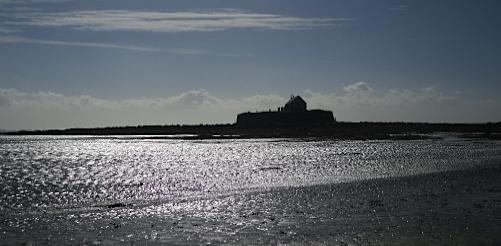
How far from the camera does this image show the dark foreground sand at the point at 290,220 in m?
11.9

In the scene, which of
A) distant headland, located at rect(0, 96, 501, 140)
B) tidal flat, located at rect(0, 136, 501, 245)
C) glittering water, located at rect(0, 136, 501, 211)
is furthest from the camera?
distant headland, located at rect(0, 96, 501, 140)

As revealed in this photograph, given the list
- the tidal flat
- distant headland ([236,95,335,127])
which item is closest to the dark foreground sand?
the tidal flat

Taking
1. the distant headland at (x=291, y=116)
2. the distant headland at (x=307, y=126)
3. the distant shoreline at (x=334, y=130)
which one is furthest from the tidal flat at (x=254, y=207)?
the distant headland at (x=291, y=116)

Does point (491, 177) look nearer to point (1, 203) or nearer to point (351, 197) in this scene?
point (351, 197)

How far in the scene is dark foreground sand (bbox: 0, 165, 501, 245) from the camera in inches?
468

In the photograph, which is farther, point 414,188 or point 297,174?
point 297,174

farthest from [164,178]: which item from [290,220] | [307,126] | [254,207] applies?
[307,126]

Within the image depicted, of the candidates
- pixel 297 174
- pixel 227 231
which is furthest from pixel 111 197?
pixel 297 174

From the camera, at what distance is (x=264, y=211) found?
1550cm

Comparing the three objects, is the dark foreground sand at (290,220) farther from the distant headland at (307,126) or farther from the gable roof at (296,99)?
the gable roof at (296,99)

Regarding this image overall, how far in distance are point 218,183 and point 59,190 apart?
602cm

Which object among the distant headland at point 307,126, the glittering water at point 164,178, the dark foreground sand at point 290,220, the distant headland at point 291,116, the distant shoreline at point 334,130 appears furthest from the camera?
the distant headland at point 291,116

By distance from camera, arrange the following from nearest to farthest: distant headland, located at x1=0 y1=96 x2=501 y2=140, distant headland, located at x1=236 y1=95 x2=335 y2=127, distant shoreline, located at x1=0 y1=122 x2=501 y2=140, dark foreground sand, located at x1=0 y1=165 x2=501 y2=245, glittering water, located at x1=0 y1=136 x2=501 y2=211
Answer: dark foreground sand, located at x1=0 y1=165 x2=501 y2=245 → glittering water, located at x1=0 y1=136 x2=501 y2=211 → distant shoreline, located at x1=0 y1=122 x2=501 y2=140 → distant headland, located at x1=0 y1=96 x2=501 y2=140 → distant headland, located at x1=236 y1=95 x2=335 y2=127

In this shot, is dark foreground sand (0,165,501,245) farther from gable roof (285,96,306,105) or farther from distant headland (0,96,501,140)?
gable roof (285,96,306,105)
